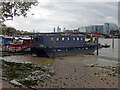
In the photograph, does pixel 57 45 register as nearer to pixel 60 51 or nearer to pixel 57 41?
pixel 57 41

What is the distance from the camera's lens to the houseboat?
29.8 m

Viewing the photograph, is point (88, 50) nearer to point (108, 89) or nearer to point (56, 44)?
point (56, 44)

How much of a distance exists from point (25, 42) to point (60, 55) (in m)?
10.6

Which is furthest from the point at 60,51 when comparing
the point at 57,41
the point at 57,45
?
the point at 57,41

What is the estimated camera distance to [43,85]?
39.5 ft

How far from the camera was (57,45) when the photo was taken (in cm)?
3108

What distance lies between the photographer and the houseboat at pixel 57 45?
2975 centimetres

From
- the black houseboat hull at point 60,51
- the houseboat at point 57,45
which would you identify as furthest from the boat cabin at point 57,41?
the black houseboat hull at point 60,51

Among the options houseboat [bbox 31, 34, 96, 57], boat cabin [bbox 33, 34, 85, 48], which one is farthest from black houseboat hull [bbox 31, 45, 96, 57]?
boat cabin [bbox 33, 34, 85, 48]

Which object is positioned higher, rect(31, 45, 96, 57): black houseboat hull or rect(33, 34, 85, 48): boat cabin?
rect(33, 34, 85, 48): boat cabin

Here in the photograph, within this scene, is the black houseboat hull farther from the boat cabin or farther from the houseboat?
the boat cabin

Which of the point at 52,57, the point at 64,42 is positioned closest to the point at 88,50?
the point at 64,42

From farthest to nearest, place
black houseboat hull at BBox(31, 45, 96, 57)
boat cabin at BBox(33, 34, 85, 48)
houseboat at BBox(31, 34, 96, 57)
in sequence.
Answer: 1. boat cabin at BBox(33, 34, 85, 48)
2. houseboat at BBox(31, 34, 96, 57)
3. black houseboat hull at BBox(31, 45, 96, 57)

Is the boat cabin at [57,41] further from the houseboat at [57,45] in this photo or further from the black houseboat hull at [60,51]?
the black houseboat hull at [60,51]
